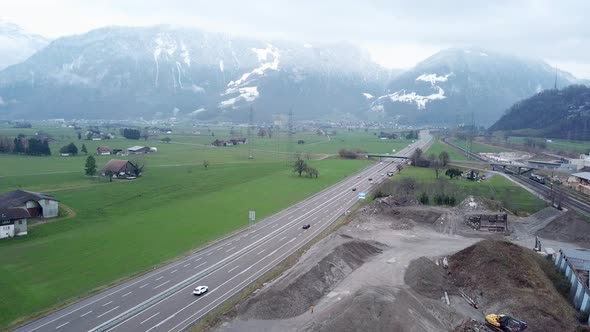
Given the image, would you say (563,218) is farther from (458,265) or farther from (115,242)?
(115,242)

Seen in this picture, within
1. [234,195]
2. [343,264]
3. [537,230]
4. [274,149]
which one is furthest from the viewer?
[274,149]

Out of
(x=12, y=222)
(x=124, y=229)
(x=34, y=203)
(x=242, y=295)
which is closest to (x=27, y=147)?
(x=34, y=203)

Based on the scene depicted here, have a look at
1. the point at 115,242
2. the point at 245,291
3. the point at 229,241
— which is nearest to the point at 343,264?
the point at 245,291

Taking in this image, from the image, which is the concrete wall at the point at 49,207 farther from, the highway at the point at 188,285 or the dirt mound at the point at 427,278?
the dirt mound at the point at 427,278

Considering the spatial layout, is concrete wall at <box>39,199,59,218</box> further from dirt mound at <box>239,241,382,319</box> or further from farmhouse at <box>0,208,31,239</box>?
dirt mound at <box>239,241,382,319</box>

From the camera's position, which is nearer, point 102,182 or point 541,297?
point 541,297

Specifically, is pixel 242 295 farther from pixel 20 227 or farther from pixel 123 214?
pixel 123 214

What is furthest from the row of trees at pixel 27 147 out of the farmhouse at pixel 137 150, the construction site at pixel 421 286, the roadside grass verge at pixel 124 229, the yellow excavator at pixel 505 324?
the yellow excavator at pixel 505 324

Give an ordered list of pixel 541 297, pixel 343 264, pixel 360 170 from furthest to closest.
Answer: pixel 360 170 < pixel 343 264 < pixel 541 297
